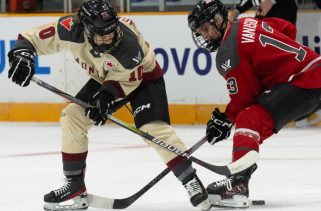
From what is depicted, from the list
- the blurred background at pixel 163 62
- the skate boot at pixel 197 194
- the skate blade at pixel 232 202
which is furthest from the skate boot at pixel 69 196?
the blurred background at pixel 163 62

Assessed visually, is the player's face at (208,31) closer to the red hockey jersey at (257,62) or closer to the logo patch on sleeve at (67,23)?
the red hockey jersey at (257,62)

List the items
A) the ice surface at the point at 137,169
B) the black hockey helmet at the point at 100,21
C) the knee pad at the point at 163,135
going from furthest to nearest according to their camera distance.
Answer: the ice surface at the point at 137,169, the knee pad at the point at 163,135, the black hockey helmet at the point at 100,21

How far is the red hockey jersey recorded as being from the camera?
4.06m

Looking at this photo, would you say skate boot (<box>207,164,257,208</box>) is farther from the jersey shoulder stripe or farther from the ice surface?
the jersey shoulder stripe

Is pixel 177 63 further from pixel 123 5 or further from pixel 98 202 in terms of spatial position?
pixel 98 202

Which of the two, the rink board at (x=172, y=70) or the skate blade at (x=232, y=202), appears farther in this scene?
the rink board at (x=172, y=70)

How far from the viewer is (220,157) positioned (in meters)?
5.88

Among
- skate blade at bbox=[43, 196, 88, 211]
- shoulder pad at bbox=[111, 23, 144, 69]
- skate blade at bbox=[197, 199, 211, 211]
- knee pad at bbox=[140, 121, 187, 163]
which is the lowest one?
skate blade at bbox=[43, 196, 88, 211]

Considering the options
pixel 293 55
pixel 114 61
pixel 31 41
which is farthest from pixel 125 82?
pixel 293 55

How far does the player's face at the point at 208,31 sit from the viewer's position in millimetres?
4125

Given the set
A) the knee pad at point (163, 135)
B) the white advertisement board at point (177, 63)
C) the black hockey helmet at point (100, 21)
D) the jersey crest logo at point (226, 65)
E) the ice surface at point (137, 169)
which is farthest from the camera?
the white advertisement board at point (177, 63)

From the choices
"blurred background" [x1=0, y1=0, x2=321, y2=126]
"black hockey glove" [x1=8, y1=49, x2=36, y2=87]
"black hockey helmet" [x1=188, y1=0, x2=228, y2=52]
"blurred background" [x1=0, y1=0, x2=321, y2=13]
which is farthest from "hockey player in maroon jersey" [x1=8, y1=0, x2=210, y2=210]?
"blurred background" [x1=0, y1=0, x2=321, y2=13]

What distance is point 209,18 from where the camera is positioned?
4.11 m

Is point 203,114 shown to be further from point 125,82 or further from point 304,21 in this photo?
point 125,82
